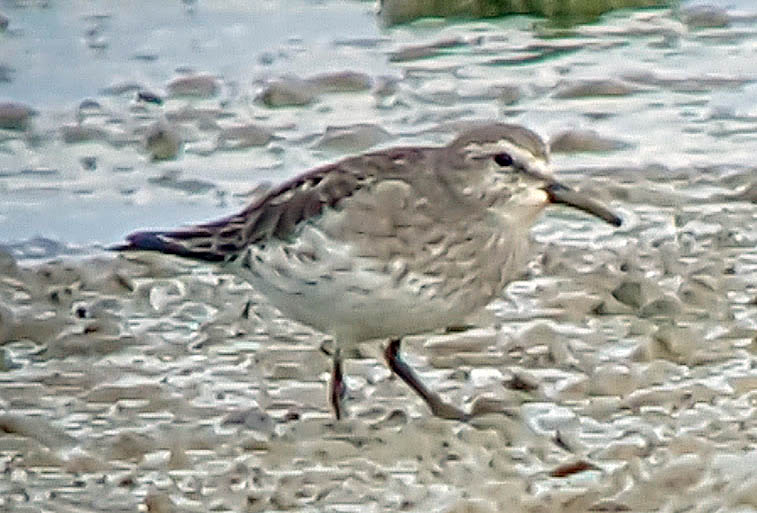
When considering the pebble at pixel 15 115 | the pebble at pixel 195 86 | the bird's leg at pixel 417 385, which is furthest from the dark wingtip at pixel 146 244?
the pebble at pixel 195 86

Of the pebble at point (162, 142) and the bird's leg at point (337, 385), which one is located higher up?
the bird's leg at point (337, 385)

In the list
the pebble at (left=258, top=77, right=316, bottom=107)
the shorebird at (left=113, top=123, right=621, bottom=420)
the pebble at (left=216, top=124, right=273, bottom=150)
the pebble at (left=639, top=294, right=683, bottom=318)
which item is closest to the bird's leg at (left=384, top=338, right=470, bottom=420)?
the shorebird at (left=113, top=123, right=621, bottom=420)

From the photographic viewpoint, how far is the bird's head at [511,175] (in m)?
7.78

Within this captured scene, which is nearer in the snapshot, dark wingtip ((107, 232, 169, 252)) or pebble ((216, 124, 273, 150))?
dark wingtip ((107, 232, 169, 252))

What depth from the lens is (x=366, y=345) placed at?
8.34m

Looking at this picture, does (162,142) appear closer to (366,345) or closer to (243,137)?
(243,137)

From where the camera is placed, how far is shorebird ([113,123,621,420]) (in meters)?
7.53

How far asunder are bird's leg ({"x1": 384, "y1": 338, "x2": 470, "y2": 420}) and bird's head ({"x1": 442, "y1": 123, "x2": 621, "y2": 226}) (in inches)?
21.8

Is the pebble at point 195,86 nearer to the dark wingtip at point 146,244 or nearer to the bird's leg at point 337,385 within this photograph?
the dark wingtip at point 146,244

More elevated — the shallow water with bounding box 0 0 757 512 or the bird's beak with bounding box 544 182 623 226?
the bird's beak with bounding box 544 182 623 226

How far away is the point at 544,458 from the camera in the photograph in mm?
7156

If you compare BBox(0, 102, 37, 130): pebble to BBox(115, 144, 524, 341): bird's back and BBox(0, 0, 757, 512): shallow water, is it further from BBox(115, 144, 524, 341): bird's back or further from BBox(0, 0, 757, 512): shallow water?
BBox(115, 144, 524, 341): bird's back

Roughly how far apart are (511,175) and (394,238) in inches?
18.7

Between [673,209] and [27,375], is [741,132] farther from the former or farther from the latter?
[27,375]
